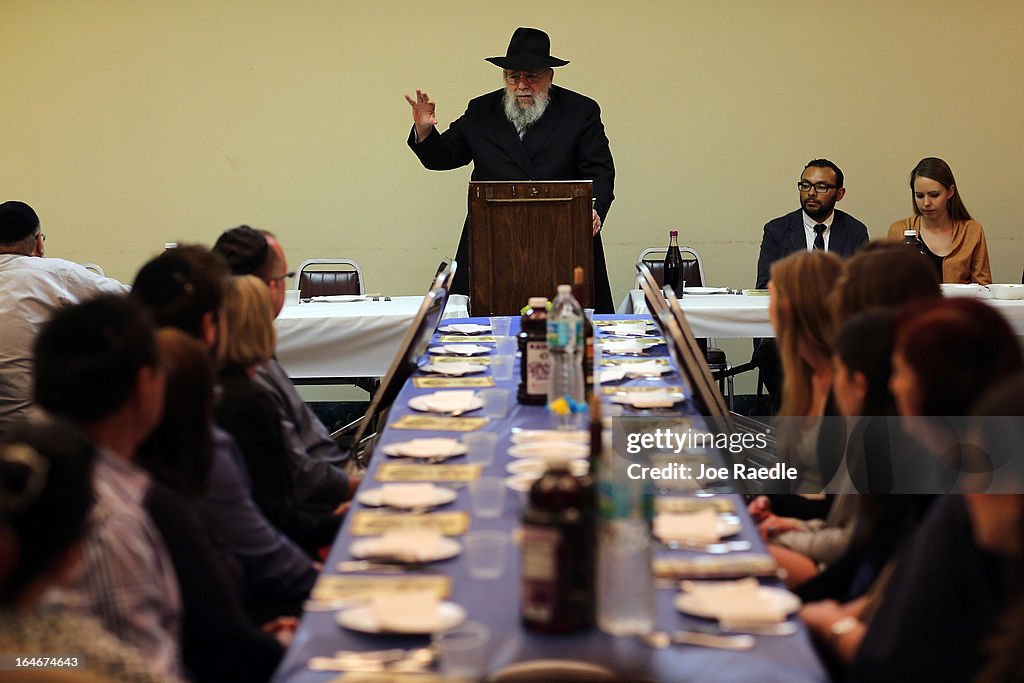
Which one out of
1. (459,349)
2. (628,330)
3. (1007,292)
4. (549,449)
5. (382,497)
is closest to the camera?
(382,497)

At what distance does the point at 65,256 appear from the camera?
7.20m

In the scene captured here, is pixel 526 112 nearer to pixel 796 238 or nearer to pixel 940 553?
pixel 796 238

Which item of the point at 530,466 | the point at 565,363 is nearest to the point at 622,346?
the point at 565,363

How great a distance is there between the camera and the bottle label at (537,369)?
308 cm

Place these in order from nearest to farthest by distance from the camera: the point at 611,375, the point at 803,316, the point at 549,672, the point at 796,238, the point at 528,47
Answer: the point at 549,672 → the point at 803,316 → the point at 611,375 → the point at 528,47 → the point at 796,238

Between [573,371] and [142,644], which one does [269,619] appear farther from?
[573,371]

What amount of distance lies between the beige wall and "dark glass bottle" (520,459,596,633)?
5.62m

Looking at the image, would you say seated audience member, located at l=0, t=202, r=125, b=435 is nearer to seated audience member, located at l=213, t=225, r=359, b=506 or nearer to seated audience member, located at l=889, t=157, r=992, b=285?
seated audience member, located at l=213, t=225, r=359, b=506

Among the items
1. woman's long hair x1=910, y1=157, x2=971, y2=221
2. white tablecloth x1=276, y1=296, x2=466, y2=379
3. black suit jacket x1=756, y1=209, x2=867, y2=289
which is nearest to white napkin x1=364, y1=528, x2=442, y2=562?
white tablecloth x1=276, y1=296, x2=466, y2=379

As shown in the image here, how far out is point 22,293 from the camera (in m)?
4.29

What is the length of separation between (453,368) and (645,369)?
610 millimetres

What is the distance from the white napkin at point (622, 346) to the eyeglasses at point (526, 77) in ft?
6.06

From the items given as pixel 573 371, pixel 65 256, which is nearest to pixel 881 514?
pixel 573 371

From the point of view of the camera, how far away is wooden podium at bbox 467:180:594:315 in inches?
182
